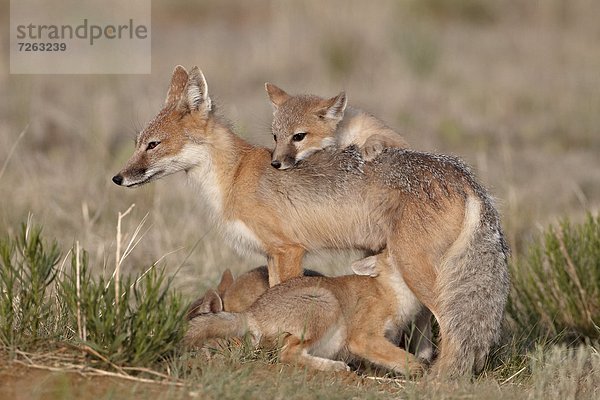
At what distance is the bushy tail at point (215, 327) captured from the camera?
19.5ft

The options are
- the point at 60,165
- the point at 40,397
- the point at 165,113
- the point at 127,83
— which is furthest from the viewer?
the point at 127,83

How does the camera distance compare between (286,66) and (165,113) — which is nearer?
(165,113)

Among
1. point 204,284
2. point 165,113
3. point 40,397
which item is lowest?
point 204,284

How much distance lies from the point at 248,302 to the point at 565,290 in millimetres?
2904

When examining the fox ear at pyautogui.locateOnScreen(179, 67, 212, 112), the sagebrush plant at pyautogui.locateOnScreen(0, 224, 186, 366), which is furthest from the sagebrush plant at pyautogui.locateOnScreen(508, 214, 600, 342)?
the sagebrush plant at pyautogui.locateOnScreen(0, 224, 186, 366)

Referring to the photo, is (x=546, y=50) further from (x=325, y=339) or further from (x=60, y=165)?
(x=325, y=339)

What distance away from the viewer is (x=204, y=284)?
8797 millimetres

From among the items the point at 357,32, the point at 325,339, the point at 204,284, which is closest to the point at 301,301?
the point at 325,339

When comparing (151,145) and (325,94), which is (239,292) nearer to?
(151,145)

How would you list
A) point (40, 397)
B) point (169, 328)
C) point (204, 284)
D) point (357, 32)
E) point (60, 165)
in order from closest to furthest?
point (40, 397), point (169, 328), point (204, 284), point (60, 165), point (357, 32)

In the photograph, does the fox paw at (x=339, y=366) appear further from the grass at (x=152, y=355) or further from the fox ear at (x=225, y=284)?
the fox ear at (x=225, y=284)

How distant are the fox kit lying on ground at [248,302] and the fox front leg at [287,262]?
18 centimetres

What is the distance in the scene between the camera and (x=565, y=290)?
8164 mm

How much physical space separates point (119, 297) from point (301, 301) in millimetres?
1321
